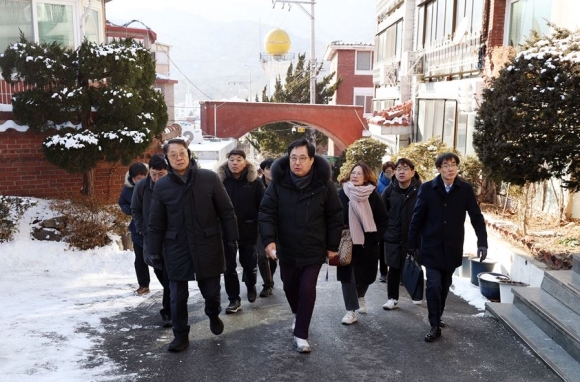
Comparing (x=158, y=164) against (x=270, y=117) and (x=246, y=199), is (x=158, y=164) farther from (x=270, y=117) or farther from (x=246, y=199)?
(x=270, y=117)

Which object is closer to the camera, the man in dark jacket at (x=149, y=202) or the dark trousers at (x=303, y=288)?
the dark trousers at (x=303, y=288)

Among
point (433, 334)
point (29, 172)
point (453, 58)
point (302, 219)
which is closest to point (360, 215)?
point (302, 219)

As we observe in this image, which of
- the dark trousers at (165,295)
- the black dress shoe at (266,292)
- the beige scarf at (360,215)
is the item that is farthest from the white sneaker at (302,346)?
the black dress shoe at (266,292)

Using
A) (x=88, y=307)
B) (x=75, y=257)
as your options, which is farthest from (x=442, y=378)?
(x=75, y=257)

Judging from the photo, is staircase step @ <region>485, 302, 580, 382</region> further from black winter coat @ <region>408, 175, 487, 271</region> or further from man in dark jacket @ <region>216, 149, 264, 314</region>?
man in dark jacket @ <region>216, 149, 264, 314</region>

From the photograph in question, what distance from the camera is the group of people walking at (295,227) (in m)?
4.61

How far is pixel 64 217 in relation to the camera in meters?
8.59

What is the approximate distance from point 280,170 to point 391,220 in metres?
2.07

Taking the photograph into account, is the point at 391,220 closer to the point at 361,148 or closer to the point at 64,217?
the point at 64,217

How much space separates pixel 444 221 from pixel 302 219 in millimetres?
1419

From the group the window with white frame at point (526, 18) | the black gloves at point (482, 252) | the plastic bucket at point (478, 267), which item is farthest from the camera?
the window with white frame at point (526, 18)

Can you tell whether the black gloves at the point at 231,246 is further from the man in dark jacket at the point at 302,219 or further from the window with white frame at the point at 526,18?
the window with white frame at the point at 526,18

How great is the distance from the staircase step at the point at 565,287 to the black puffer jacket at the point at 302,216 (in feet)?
7.41

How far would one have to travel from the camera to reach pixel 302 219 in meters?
4.68
